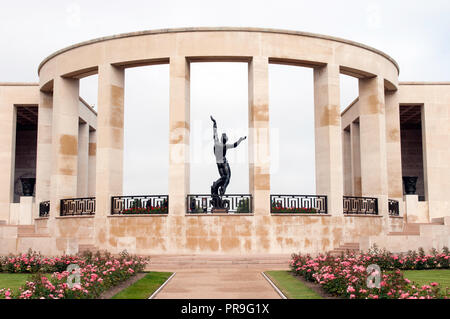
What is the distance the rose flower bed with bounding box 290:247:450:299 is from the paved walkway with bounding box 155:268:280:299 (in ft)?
4.14

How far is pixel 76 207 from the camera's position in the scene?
2478cm

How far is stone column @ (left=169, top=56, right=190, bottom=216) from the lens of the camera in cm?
2252

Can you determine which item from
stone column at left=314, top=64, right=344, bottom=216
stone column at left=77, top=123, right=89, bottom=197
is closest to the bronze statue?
stone column at left=314, top=64, right=344, bottom=216

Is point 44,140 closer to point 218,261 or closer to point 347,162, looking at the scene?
point 218,261

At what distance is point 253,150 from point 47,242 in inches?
362

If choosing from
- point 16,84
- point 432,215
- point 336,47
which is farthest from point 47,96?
point 432,215

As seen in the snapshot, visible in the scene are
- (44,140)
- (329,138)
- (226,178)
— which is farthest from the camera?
(44,140)

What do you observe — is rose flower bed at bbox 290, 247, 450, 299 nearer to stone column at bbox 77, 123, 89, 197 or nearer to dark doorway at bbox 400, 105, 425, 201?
stone column at bbox 77, 123, 89, 197

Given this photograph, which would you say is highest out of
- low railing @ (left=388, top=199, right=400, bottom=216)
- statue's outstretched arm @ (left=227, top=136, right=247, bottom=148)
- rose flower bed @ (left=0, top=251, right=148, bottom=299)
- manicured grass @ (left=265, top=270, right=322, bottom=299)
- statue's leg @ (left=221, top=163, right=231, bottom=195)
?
statue's outstretched arm @ (left=227, top=136, right=247, bottom=148)

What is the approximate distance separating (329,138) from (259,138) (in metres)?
3.42

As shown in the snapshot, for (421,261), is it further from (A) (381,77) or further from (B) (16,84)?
(B) (16,84)

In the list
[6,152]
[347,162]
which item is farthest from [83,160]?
[347,162]

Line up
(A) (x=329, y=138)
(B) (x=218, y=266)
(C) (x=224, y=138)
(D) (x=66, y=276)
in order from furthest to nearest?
(A) (x=329, y=138)
(C) (x=224, y=138)
(B) (x=218, y=266)
(D) (x=66, y=276)

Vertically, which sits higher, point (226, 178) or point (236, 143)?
point (236, 143)
